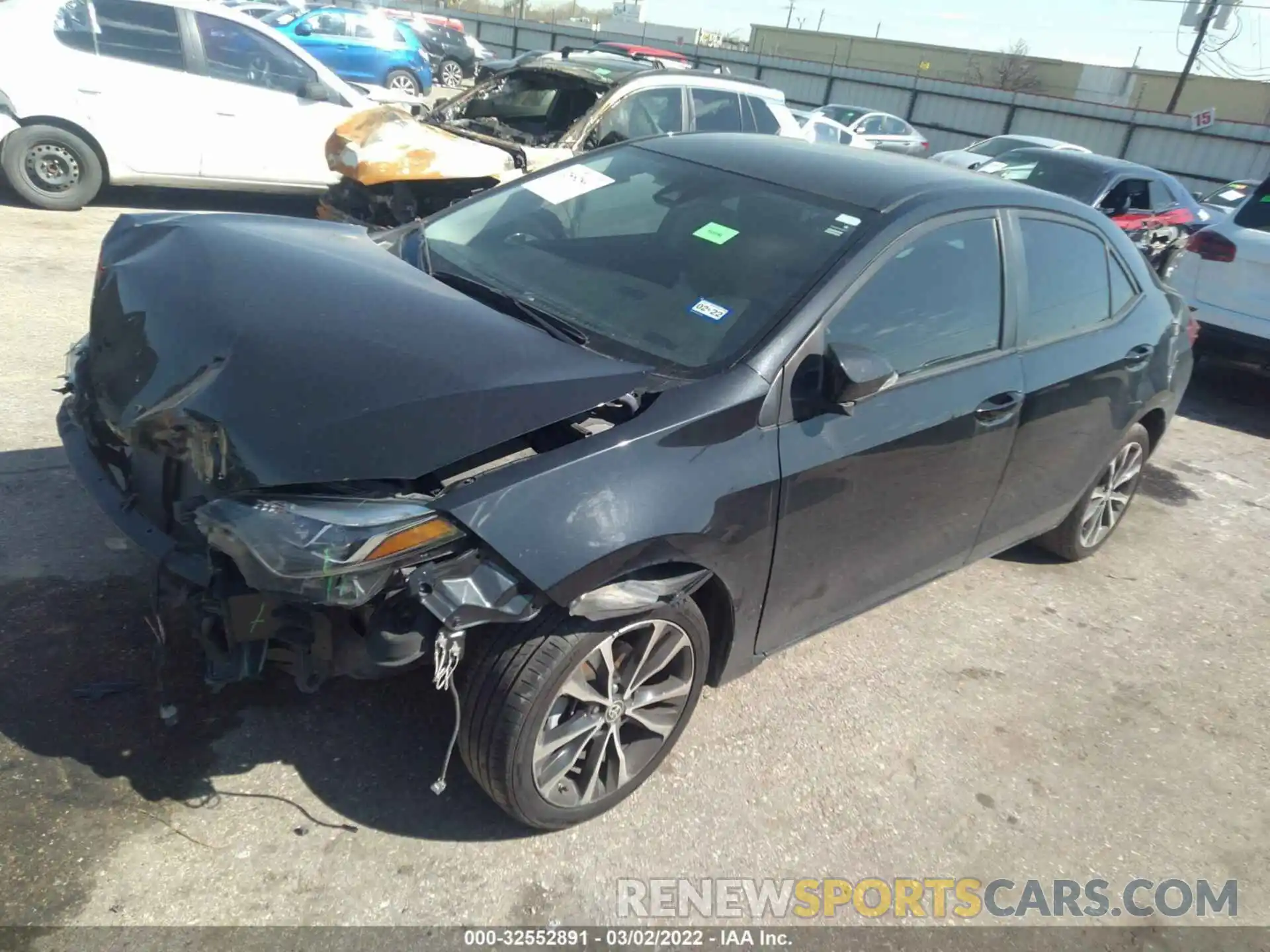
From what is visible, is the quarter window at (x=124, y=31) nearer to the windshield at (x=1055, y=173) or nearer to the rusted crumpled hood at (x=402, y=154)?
the rusted crumpled hood at (x=402, y=154)

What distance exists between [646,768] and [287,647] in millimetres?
1093

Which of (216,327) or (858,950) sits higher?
(216,327)

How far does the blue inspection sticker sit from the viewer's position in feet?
9.46

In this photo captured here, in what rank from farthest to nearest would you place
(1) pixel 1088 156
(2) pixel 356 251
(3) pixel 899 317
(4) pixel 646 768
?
(1) pixel 1088 156
(2) pixel 356 251
(3) pixel 899 317
(4) pixel 646 768

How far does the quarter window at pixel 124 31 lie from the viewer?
23.7 feet

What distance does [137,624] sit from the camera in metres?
3.11

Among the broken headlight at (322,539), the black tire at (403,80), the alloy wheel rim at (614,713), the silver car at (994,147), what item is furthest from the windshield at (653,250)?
the black tire at (403,80)

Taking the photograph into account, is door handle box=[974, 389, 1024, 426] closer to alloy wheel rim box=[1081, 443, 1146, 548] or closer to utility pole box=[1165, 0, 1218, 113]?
alloy wheel rim box=[1081, 443, 1146, 548]

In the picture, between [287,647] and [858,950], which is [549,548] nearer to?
[287,647]

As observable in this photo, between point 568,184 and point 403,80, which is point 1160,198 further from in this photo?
point 403,80

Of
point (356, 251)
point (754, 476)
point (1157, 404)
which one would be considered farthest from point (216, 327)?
point (1157, 404)

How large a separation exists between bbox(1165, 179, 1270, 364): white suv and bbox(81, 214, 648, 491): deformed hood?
621 cm

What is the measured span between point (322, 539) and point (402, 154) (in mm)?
5153

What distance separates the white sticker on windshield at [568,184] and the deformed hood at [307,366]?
835 millimetres
